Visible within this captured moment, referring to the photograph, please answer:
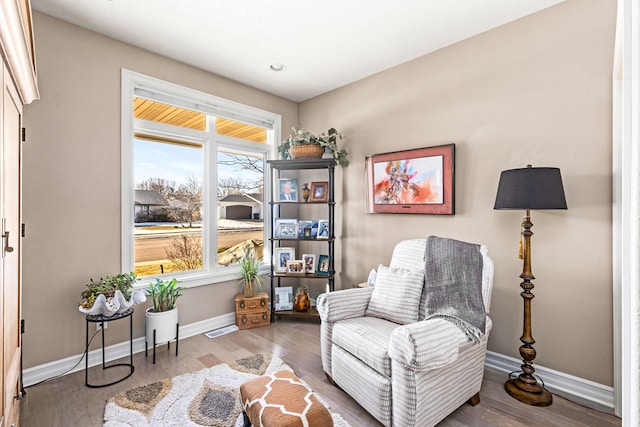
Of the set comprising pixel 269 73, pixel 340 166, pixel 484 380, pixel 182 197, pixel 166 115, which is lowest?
pixel 484 380

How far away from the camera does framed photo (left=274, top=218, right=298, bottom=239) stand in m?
3.69

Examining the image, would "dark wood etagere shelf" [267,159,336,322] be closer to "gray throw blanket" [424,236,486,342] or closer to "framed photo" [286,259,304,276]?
"framed photo" [286,259,304,276]

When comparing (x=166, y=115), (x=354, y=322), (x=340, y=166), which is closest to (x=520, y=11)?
(x=340, y=166)

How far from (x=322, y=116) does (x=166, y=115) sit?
1.75 m

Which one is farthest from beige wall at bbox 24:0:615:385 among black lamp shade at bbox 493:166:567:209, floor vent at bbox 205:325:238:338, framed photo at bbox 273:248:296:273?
framed photo at bbox 273:248:296:273

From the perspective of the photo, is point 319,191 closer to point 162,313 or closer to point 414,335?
point 162,313

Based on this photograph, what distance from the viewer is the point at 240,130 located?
12.2 ft

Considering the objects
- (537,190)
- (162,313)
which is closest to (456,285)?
(537,190)

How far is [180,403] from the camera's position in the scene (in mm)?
2043

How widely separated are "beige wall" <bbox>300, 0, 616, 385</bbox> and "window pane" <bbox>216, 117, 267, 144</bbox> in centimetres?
166

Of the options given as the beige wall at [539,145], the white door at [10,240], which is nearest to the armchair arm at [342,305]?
the beige wall at [539,145]

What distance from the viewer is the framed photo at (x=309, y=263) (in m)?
3.71

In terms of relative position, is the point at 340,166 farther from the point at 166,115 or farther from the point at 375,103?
the point at 166,115

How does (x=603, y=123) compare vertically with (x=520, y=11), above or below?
below
